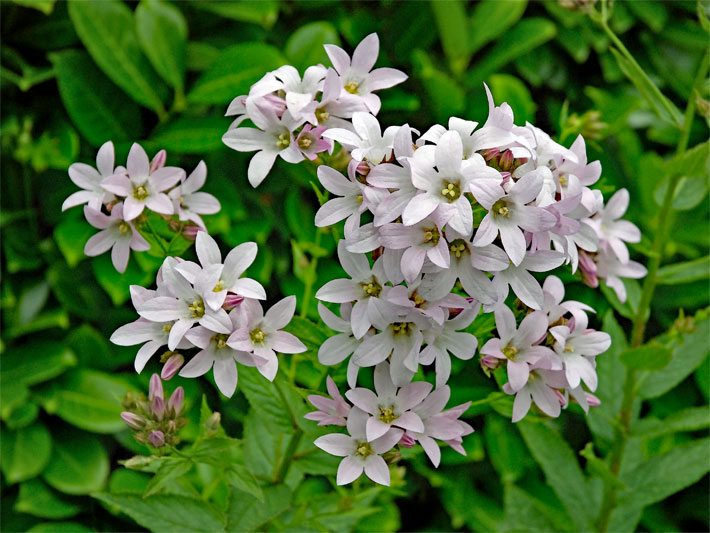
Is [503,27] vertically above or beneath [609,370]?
above

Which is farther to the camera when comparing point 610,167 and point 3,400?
point 610,167

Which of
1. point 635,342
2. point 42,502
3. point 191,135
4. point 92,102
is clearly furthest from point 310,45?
point 42,502

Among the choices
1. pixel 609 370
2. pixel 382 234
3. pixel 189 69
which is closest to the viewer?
pixel 382 234

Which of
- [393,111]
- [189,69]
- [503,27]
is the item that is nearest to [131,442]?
[189,69]

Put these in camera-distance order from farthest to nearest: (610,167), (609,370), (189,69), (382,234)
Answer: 1. (610,167)
2. (189,69)
3. (609,370)
4. (382,234)

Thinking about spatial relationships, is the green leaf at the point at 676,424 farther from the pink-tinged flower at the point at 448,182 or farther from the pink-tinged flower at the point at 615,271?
the pink-tinged flower at the point at 448,182

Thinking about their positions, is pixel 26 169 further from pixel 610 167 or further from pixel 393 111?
pixel 610 167
